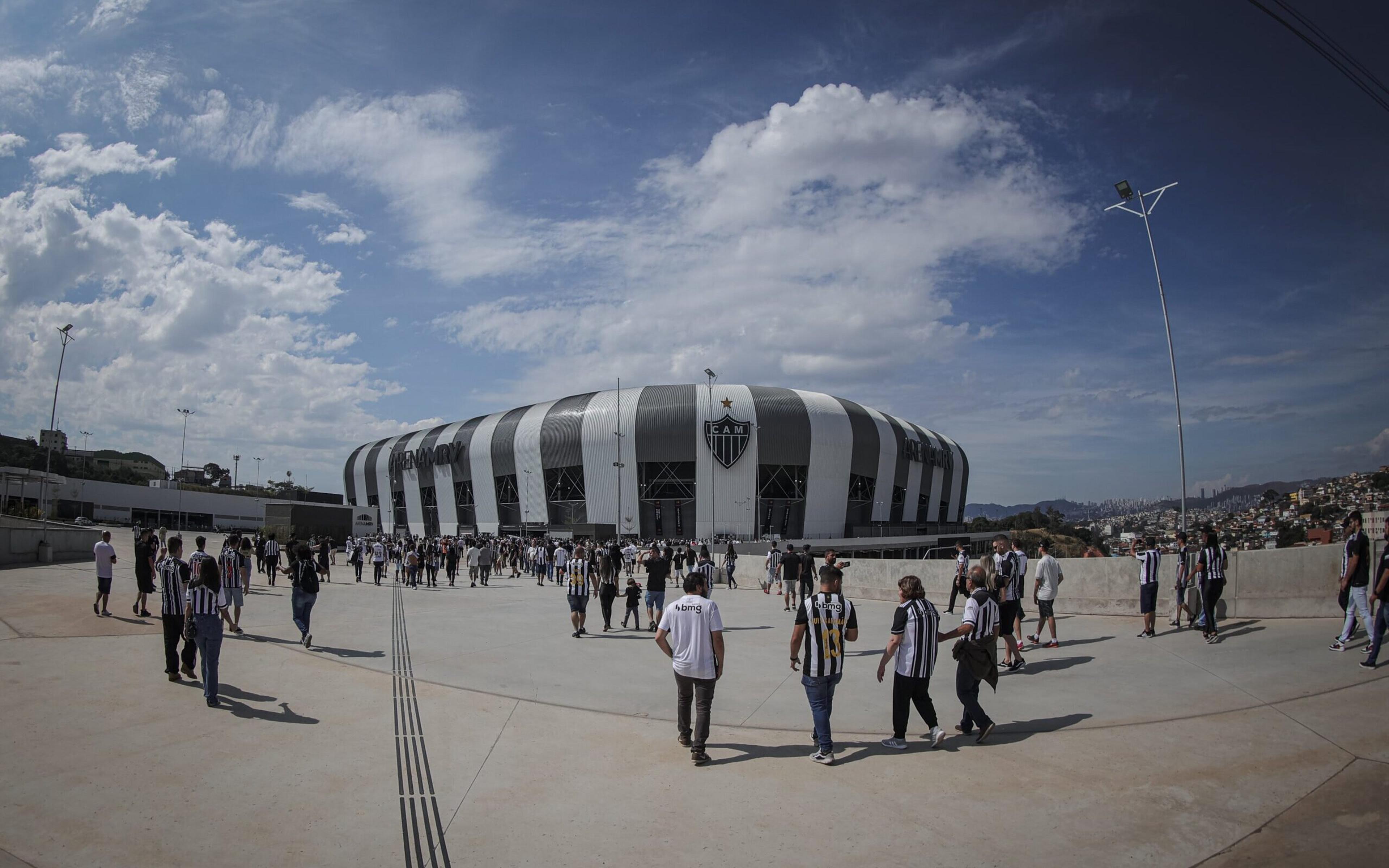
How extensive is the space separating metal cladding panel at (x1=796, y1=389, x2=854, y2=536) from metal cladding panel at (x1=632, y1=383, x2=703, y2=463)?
1024cm

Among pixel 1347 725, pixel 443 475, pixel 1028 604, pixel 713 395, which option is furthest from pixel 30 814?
pixel 443 475

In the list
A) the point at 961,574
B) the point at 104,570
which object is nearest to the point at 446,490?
the point at 104,570

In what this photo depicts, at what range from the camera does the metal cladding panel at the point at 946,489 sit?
81125 mm

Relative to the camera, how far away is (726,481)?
6106cm

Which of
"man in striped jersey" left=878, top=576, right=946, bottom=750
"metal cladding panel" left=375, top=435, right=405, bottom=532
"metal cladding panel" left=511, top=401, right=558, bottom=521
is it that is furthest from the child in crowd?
"metal cladding panel" left=375, top=435, right=405, bottom=532

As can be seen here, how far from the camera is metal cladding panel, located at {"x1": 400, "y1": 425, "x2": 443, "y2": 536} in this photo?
270 feet

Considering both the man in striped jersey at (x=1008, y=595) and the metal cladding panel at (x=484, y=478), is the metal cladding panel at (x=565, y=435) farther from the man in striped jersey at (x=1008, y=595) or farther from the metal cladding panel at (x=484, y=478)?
the man in striped jersey at (x=1008, y=595)

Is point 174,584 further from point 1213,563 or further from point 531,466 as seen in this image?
point 531,466

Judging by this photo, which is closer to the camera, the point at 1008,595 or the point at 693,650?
the point at 693,650

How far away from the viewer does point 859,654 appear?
10.4 meters

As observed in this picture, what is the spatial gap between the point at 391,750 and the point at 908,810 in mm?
4285

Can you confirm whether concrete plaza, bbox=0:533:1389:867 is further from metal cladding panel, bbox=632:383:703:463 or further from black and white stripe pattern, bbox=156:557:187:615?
metal cladding panel, bbox=632:383:703:463

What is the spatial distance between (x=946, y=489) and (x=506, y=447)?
50478mm

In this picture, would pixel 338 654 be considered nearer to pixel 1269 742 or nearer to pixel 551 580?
pixel 1269 742
